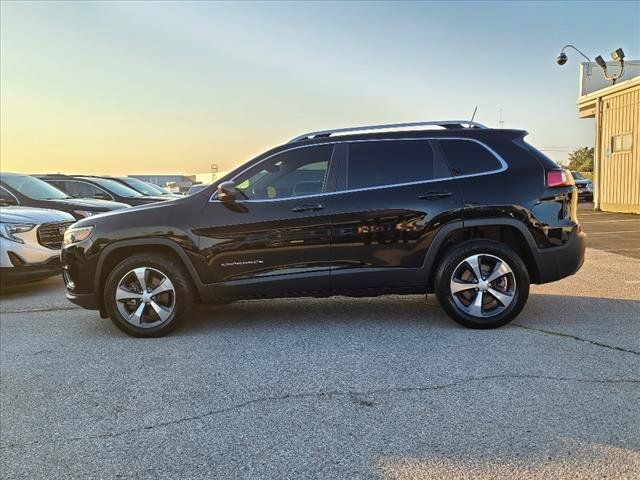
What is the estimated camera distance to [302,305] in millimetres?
6141

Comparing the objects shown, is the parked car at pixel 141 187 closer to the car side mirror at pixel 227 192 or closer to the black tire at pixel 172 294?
the black tire at pixel 172 294

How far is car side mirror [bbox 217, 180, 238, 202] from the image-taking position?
4.89 m

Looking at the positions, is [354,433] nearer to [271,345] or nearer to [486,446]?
[486,446]

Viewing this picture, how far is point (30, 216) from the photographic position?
25.9 ft

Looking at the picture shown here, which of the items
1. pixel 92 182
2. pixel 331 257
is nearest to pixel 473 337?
pixel 331 257

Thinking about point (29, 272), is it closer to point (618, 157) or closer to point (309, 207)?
point (309, 207)

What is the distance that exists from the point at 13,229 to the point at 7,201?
2579 millimetres

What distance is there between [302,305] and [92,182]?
867 centimetres

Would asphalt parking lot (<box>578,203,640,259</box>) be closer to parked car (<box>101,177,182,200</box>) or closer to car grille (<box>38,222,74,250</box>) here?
car grille (<box>38,222,74,250</box>)

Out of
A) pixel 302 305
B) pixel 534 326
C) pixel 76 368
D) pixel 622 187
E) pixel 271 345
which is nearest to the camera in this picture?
pixel 76 368

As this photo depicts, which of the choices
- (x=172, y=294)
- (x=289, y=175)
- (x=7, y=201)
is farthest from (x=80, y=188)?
(x=289, y=175)

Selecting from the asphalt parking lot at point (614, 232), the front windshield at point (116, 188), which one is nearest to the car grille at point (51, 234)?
the front windshield at point (116, 188)

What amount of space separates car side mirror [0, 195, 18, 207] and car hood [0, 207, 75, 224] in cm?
157

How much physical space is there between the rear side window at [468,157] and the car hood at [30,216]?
597 cm
